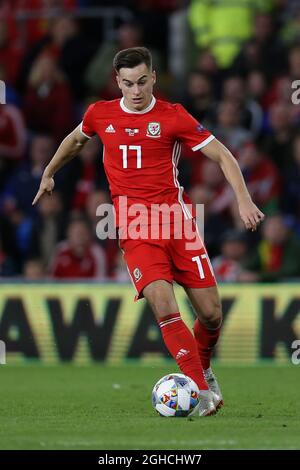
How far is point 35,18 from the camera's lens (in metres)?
19.5

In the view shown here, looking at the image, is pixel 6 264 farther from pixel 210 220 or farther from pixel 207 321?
pixel 207 321

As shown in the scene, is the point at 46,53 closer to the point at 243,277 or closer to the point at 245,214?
the point at 243,277

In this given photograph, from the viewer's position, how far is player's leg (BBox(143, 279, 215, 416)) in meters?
9.23

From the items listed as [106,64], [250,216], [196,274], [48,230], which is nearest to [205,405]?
[196,274]

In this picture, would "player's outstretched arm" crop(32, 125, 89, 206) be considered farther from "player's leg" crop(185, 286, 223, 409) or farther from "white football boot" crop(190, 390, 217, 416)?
"white football boot" crop(190, 390, 217, 416)

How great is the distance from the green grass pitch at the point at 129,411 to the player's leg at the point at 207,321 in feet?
0.94

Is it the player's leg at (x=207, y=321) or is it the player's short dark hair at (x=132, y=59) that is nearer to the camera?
the player's short dark hair at (x=132, y=59)

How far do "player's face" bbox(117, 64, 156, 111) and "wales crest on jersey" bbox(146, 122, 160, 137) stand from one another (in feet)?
0.49

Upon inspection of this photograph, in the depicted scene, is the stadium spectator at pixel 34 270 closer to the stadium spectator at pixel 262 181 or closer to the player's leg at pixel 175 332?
the stadium spectator at pixel 262 181

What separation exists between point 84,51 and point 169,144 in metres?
9.06

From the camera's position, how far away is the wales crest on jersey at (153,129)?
9.48 m

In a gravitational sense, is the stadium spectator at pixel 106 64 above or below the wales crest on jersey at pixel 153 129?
below

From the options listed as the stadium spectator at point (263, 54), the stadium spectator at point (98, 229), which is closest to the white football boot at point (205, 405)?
the stadium spectator at point (98, 229)

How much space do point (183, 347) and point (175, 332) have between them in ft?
0.37
